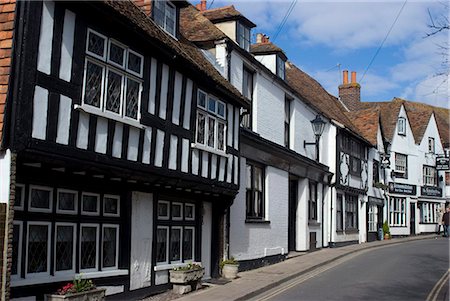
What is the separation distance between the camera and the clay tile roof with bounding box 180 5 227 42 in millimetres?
15219

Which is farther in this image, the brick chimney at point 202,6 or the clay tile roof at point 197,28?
the brick chimney at point 202,6

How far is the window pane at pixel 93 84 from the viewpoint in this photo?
8646 millimetres

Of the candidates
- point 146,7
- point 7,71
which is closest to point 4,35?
point 7,71

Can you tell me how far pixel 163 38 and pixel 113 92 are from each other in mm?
2136

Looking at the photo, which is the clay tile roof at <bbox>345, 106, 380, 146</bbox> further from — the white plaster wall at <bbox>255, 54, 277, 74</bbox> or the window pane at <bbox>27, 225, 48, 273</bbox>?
the window pane at <bbox>27, 225, 48, 273</bbox>

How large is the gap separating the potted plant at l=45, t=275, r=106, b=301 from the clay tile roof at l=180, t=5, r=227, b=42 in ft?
27.7

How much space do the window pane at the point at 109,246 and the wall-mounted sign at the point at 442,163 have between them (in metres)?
36.7

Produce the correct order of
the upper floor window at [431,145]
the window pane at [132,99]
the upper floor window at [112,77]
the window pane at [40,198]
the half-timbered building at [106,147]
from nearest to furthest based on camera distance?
the half-timbered building at [106,147] < the window pane at [40,198] < the upper floor window at [112,77] < the window pane at [132,99] < the upper floor window at [431,145]

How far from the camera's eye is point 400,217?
3672 centimetres

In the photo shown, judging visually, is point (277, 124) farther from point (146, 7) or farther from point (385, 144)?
point (385, 144)

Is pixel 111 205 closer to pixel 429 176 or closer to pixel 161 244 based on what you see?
pixel 161 244

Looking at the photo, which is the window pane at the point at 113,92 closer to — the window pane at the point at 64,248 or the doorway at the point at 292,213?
the window pane at the point at 64,248

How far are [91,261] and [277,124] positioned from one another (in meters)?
10.8

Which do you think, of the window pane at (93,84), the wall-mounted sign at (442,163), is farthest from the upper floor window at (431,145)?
the window pane at (93,84)
